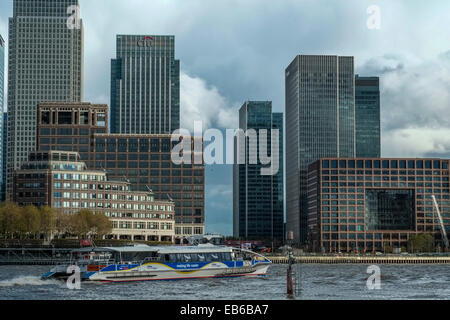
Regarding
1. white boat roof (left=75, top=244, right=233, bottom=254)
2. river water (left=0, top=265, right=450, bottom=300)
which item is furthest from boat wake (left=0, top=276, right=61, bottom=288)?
white boat roof (left=75, top=244, right=233, bottom=254)

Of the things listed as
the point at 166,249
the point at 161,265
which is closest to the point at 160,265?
the point at 161,265

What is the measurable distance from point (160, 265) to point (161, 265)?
146mm

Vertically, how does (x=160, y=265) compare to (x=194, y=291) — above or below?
above

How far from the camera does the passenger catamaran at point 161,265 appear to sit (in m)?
92.1

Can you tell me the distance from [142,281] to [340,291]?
94.2 ft

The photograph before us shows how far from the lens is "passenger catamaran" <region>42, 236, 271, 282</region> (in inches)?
3627

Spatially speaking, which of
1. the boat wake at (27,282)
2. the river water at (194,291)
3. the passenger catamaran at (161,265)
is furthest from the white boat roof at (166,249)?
the boat wake at (27,282)

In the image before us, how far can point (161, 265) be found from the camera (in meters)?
95.4

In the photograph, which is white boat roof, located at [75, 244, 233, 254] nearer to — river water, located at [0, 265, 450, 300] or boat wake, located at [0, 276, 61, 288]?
river water, located at [0, 265, 450, 300]

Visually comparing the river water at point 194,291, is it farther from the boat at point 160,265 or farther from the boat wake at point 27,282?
the boat at point 160,265

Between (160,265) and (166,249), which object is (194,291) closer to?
(160,265)

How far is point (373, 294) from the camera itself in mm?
72000
